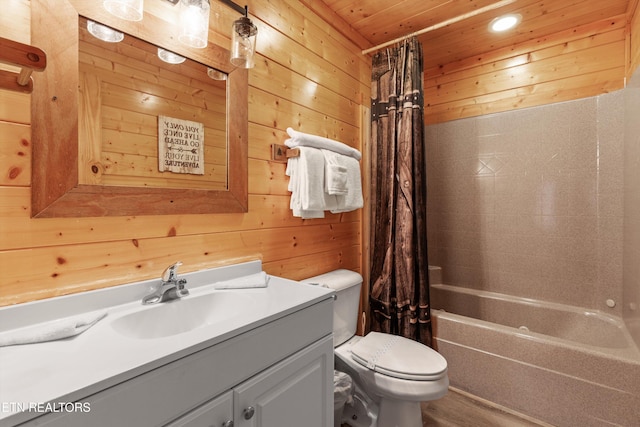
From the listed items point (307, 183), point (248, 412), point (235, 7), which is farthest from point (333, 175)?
point (248, 412)

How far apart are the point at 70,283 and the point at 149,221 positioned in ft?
0.92

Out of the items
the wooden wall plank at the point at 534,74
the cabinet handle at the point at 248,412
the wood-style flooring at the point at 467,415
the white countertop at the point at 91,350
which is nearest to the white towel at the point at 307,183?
the white countertop at the point at 91,350

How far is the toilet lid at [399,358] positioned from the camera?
4.17ft

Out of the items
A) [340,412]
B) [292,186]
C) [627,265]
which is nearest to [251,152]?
[292,186]

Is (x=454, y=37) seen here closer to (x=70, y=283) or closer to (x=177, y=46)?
(x=177, y=46)

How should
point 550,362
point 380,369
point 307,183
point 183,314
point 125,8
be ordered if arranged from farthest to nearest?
point 550,362 < point 307,183 < point 380,369 < point 183,314 < point 125,8

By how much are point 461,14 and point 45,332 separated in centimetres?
246

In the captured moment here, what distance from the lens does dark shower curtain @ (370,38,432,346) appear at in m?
1.82

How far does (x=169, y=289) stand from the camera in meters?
1.00

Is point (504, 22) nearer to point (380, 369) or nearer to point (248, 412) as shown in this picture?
point (380, 369)

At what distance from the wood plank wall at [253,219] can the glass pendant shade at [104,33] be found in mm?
144

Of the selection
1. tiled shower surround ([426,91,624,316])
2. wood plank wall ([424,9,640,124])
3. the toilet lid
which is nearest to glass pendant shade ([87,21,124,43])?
the toilet lid

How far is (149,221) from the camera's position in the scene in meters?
1.04

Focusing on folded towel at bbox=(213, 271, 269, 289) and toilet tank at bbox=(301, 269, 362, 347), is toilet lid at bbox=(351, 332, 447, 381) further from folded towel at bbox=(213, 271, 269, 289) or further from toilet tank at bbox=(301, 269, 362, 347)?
folded towel at bbox=(213, 271, 269, 289)
